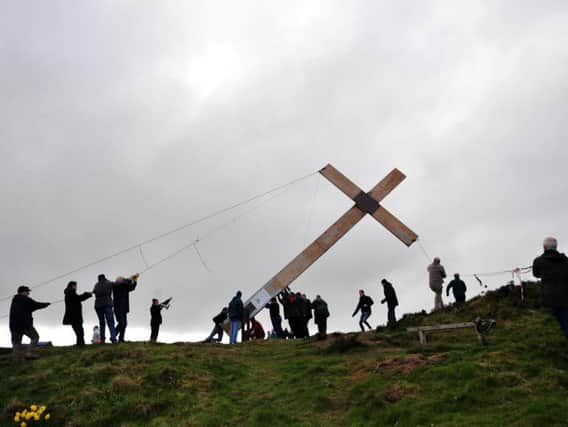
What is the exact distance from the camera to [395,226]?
2689cm

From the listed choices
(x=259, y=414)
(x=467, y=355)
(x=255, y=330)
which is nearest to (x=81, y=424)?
(x=259, y=414)

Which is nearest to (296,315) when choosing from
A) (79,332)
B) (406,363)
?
(79,332)

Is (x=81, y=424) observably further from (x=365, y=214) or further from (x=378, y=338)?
(x=365, y=214)

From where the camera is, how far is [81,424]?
1345cm

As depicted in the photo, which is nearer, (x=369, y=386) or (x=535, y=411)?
(x=535, y=411)

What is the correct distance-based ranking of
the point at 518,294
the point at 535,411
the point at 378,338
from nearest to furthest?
the point at 535,411, the point at 378,338, the point at 518,294

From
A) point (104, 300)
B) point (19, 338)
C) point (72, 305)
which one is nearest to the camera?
point (19, 338)

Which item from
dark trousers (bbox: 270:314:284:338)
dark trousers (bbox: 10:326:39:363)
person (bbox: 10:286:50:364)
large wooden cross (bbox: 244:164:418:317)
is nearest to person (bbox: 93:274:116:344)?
person (bbox: 10:286:50:364)

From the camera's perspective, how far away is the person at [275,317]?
84.8ft

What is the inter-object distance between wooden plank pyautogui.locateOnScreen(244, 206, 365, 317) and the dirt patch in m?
10.9

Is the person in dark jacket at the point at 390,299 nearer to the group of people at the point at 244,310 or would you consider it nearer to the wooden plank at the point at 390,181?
the group of people at the point at 244,310

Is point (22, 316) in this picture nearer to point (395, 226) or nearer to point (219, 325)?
point (219, 325)

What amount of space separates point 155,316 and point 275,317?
5.34m

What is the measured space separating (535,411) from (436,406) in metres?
1.83
